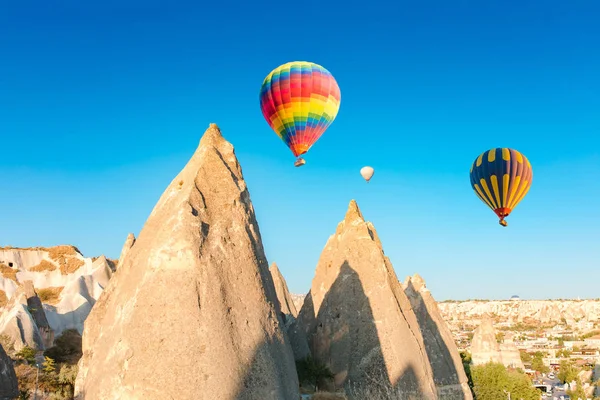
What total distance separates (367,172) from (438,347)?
56.7ft

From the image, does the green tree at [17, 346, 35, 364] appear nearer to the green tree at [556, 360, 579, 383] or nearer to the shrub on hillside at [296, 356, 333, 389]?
the shrub on hillside at [296, 356, 333, 389]

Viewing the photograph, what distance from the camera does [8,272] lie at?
4594 centimetres

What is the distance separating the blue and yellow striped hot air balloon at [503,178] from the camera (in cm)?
3594

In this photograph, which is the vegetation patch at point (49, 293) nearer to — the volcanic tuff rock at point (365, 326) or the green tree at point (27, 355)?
the green tree at point (27, 355)

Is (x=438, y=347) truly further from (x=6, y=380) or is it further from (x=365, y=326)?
(x=6, y=380)

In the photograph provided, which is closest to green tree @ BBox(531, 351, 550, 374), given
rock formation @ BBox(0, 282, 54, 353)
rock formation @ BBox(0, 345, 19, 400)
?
rock formation @ BBox(0, 282, 54, 353)

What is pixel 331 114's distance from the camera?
32.2 meters

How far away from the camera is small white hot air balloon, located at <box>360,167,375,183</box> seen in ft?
130

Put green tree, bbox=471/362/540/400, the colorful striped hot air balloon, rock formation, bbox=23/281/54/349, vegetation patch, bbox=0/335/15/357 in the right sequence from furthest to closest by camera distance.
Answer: rock formation, bbox=23/281/54/349 → green tree, bbox=471/362/540/400 → the colorful striped hot air balloon → vegetation patch, bbox=0/335/15/357

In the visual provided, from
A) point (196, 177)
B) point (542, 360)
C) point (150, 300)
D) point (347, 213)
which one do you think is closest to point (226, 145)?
point (196, 177)

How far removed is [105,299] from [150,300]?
3.70 m

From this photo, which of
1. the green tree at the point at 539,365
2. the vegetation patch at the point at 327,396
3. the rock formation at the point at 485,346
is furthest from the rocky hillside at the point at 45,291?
the green tree at the point at 539,365

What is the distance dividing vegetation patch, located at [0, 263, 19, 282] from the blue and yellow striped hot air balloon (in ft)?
114

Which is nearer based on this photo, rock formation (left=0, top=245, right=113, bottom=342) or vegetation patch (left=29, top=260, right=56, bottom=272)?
rock formation (left=0, top=245, right=113, bottom=342)
